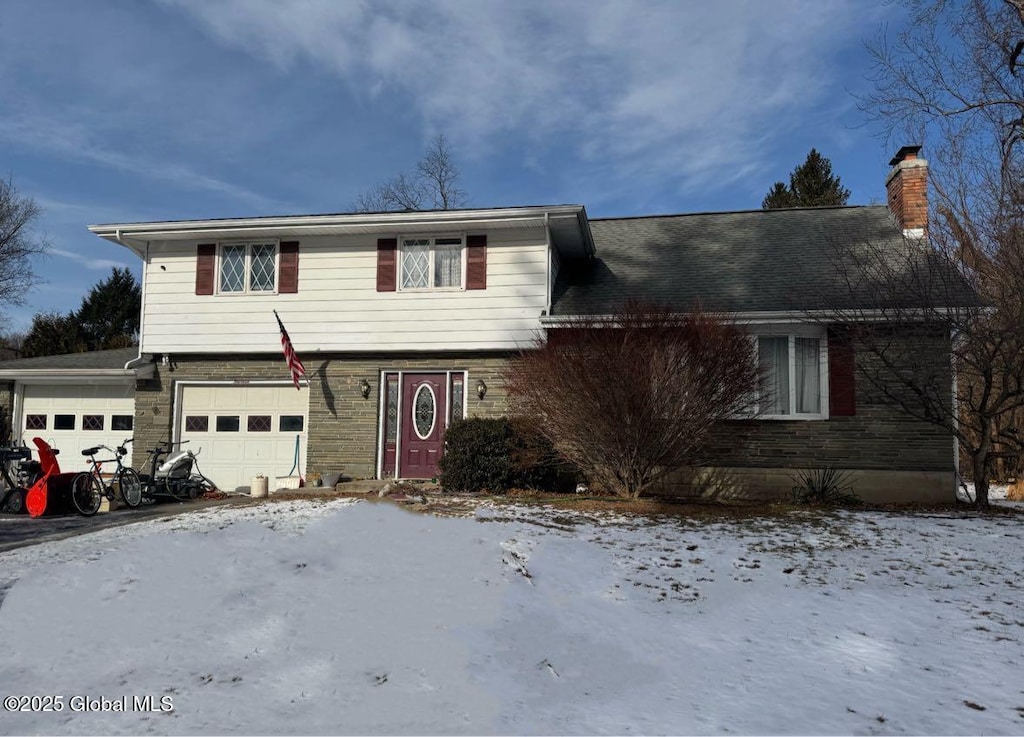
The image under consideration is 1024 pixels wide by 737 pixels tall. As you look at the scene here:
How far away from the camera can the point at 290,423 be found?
535 inches

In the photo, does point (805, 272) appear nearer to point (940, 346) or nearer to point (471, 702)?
point (940, 346)

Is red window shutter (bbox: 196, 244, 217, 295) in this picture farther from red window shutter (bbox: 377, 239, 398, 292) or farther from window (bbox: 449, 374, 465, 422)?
window (bbox: 449, 374, 465, 422)

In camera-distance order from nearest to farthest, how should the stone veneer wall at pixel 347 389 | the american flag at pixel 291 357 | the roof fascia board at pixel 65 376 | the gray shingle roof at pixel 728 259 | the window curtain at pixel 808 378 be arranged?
the window curtain at pixel 808 378
the gray shingle roof at pixel 728 259
the american flag at pixel 291 357
the stone veneer wall at pixel 347 389
the roof fascia board at pixel 65 376

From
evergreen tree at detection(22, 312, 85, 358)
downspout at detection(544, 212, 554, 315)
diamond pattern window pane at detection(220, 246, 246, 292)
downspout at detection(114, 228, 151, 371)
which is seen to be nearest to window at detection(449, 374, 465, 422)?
downspout at detection(544, 212, 554, 315)

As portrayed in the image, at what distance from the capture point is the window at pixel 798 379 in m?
11.7

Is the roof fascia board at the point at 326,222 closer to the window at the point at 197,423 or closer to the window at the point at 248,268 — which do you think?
the window at the point at 248,268

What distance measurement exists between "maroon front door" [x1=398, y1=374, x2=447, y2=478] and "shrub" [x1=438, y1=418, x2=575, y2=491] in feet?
5.62

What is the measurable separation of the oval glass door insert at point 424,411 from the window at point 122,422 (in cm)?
656

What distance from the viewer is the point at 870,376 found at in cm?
1106

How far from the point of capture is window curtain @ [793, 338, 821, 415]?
11.7 m

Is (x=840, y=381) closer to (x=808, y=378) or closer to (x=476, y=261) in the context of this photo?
(x=808, y=378)

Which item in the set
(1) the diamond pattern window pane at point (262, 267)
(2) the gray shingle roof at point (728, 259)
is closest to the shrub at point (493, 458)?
(2) the gray shingle roof at point (728, 259)

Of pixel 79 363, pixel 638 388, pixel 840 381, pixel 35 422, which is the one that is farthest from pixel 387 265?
pixel 35 422

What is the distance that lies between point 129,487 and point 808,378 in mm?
11397
